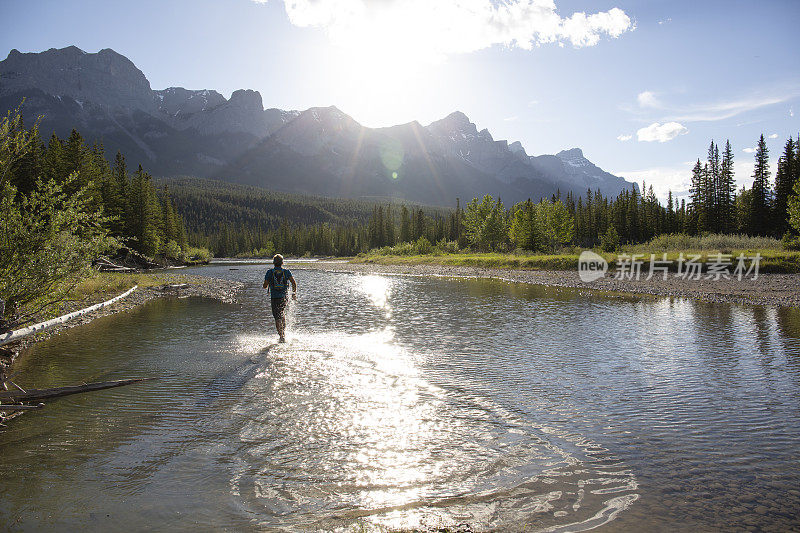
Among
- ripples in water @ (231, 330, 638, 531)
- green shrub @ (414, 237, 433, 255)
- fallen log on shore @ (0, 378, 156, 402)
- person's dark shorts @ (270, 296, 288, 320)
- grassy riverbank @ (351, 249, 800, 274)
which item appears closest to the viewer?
ripples in water @ (231, 330, 638, 531)

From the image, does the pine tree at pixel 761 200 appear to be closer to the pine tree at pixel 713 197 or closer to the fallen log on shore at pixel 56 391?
the pine tree at pixel 713 197

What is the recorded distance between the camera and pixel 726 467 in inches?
260

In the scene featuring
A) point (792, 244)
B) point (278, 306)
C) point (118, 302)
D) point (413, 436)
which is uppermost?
point (792, 244)

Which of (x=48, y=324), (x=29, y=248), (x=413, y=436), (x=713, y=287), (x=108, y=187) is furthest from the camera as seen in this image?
(x=108, y=187)

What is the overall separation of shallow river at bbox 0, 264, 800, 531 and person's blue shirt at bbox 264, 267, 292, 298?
6.60 feet

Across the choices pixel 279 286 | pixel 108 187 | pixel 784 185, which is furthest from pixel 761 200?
pixel 108 187

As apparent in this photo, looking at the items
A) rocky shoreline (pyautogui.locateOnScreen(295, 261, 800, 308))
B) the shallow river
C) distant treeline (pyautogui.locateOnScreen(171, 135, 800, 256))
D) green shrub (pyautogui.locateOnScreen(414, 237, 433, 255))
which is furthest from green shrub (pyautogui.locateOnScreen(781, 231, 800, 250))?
green shrub (pyautogui.locateOnScreen(414, 237, 433, 255))

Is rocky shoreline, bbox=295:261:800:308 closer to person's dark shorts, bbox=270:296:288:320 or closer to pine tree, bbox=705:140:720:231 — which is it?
person's dark shorts, bbox=270:296:288:320

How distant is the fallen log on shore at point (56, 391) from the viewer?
9.00m

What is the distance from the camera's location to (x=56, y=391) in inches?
386

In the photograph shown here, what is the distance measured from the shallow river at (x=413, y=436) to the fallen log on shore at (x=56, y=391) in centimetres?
31

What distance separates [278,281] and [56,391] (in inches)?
298

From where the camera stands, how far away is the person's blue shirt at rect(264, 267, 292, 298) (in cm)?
1605

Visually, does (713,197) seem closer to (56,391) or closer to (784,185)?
(784,185)
